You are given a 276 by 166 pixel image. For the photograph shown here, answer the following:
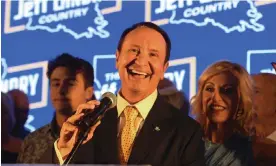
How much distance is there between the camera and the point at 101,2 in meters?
3.91

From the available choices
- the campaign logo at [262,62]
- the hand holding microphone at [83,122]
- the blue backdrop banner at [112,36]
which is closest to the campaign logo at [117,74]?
the blue backdrop banner at [112,36]

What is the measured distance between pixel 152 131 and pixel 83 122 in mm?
433

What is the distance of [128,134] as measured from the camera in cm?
371

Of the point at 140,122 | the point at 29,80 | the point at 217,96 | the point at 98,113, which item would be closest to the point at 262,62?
the point at 217,96

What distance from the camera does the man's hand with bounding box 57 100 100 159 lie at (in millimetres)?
3686

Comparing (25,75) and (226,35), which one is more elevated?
(226,35)

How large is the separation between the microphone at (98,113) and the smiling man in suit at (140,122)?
75mm

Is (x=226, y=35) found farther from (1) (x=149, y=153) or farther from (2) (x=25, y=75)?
(2) (x=25, y=75)

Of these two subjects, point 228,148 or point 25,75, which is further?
point 25,75

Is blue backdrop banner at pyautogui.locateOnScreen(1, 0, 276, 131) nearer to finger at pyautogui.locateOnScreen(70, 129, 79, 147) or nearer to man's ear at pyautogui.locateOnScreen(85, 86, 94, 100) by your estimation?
man's ear at pyautogui.locateOnScreen(85, 86, 94, 100)

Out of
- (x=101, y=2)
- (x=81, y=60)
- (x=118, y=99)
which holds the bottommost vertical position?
(x=118, y=99)

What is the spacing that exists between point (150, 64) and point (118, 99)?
0.30m

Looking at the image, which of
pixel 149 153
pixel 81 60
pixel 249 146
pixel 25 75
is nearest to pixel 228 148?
pixel 249 146

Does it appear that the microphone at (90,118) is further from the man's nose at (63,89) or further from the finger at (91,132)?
the man's nose at (63,89)
